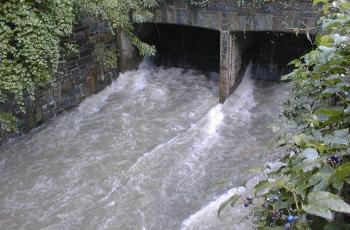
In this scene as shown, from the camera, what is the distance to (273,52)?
9.10 m

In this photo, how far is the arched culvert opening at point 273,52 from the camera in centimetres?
886

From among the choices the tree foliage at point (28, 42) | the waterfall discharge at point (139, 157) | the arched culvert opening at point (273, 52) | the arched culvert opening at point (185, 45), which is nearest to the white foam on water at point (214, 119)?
the waterfall discharge at point (139, 157)

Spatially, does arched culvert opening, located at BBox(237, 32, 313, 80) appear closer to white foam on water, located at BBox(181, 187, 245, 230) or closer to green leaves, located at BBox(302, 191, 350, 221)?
white foam on water, located at BBox(181, 187, 245, 230)

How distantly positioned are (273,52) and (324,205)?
324 inches

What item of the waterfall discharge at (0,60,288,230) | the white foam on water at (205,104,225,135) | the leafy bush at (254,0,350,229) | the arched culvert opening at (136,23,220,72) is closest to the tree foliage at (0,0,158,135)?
the waterfall discharge at (0,60,288,230)

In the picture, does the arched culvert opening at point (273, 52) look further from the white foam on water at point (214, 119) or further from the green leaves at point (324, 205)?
the green leaves at point (324, 205)

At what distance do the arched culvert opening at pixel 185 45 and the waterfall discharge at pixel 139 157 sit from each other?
36.0 inches

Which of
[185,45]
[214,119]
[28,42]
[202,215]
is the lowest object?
[202,215]

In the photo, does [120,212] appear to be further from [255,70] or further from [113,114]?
[255,70]

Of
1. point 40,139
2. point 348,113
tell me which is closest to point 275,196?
point 348,113

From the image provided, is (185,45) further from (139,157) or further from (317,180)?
(317,180)

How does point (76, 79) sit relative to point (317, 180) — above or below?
below

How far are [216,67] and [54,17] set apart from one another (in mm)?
4520

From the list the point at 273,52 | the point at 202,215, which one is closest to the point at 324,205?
the point at 202,215
